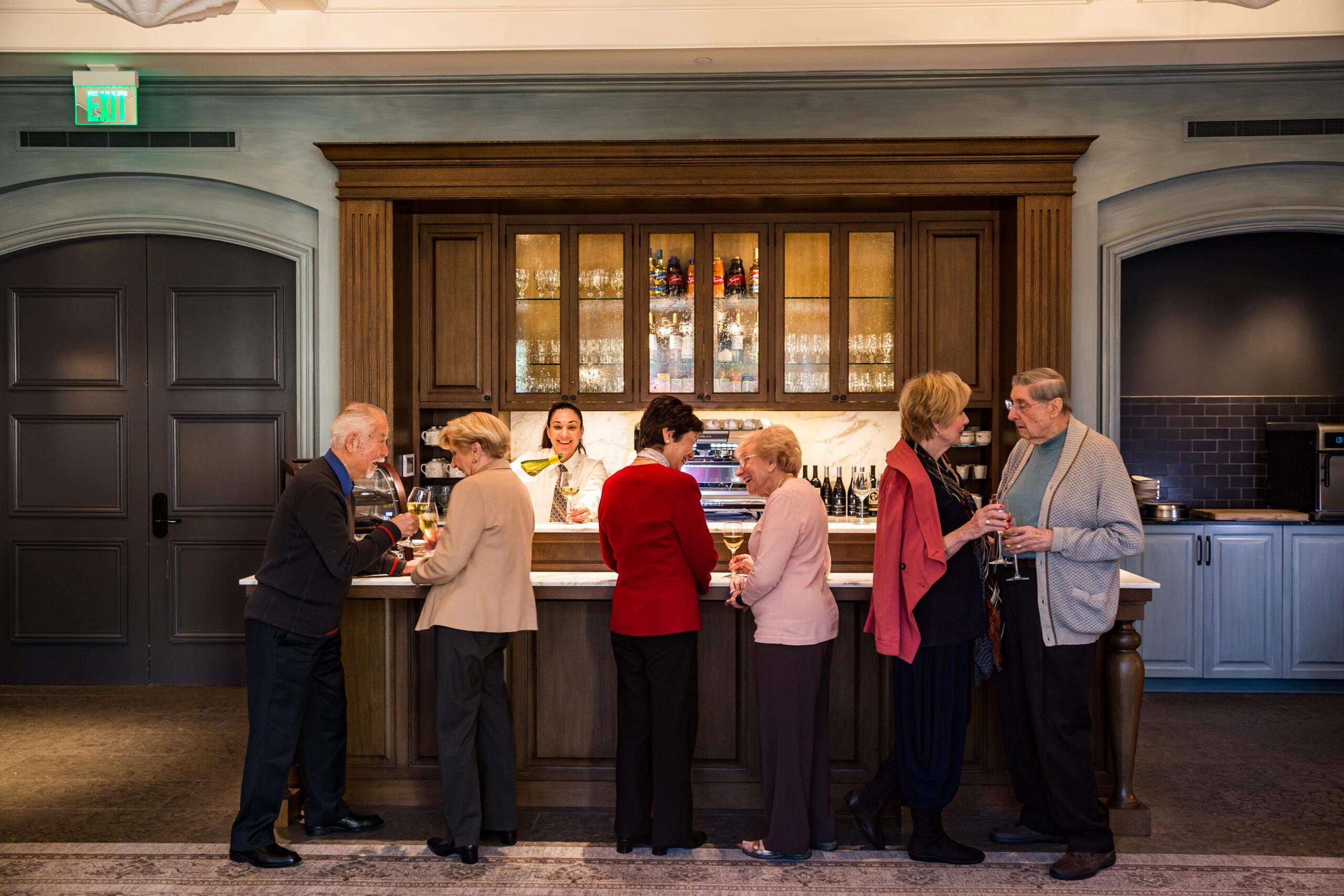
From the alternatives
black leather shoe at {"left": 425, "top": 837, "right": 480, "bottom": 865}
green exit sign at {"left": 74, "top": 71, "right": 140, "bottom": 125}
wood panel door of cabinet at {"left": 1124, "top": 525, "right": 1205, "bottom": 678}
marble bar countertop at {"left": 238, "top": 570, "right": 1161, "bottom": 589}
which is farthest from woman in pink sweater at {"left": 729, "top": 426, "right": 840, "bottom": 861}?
green exit sign at {"left": 74, "top": 71, "right": 140, "bottom": 125}

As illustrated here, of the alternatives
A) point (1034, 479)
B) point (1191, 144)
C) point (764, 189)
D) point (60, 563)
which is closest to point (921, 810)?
point (1034, 479)

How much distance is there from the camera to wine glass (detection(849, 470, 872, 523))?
18.3ft

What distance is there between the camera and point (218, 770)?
14.1ft

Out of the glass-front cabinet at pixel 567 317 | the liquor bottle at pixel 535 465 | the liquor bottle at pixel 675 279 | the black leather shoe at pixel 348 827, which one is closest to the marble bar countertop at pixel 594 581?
the black leather shoe at pixel 348 827

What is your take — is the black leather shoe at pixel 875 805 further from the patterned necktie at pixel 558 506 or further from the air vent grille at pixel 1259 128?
the air vent grille at pixel 1259 128

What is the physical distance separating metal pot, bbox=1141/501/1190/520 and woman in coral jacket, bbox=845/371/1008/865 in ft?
9.78

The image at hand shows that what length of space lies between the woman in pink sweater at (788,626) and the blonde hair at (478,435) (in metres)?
0.83

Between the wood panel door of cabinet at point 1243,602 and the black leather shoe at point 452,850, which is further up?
the wood panel door of cabinet at point 1243,602

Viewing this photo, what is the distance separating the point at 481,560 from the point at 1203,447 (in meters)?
5.23

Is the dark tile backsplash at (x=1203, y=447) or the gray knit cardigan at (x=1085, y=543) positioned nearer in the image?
the gray knit cardigan at (x=1085, y=543)

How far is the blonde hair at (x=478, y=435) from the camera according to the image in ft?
10.6

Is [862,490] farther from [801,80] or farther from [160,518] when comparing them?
[160,518]

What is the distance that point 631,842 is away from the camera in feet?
11.1

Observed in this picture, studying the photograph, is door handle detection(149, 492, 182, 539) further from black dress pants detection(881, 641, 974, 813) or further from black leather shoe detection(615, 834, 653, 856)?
black dress pants detection(881, 641, 974, 813)
